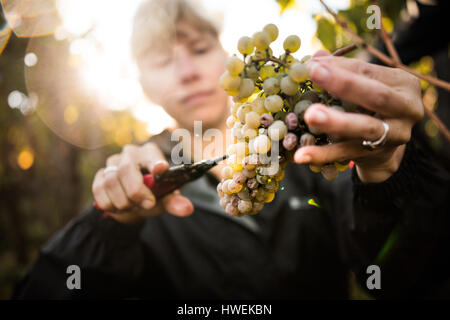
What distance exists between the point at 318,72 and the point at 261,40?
185 millimetres

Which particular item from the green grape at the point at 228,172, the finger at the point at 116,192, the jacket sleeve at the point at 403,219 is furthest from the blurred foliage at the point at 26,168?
the jacket sleeve at the point at 403,219

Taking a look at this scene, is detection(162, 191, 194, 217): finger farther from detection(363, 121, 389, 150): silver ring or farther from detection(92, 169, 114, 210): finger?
detection(363, 121, 389, 150): silver ring

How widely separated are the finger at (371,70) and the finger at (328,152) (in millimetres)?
160

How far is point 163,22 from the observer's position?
205cm

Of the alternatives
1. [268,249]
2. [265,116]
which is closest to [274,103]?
[265,116]

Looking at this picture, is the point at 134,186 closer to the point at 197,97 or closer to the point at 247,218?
the point at 197,97

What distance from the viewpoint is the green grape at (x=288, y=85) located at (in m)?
0.64

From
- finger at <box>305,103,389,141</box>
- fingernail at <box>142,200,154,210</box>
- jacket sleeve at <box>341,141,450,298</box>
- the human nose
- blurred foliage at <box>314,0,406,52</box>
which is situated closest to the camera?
finger at <box>305,103,389,141</box>

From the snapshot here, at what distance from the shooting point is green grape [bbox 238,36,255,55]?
0.69 meters

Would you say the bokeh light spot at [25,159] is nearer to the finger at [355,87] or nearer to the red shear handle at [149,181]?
the red shear handle at [149,181]

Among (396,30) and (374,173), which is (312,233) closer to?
(374,173)

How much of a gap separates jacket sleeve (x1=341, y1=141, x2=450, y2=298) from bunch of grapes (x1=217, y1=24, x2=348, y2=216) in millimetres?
433

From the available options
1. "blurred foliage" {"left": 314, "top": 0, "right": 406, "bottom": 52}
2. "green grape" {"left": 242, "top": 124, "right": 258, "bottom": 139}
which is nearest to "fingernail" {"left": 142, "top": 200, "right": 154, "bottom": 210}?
"green grape" {"left": 242, "top": 124, "right": 258, "bottom": 139}
